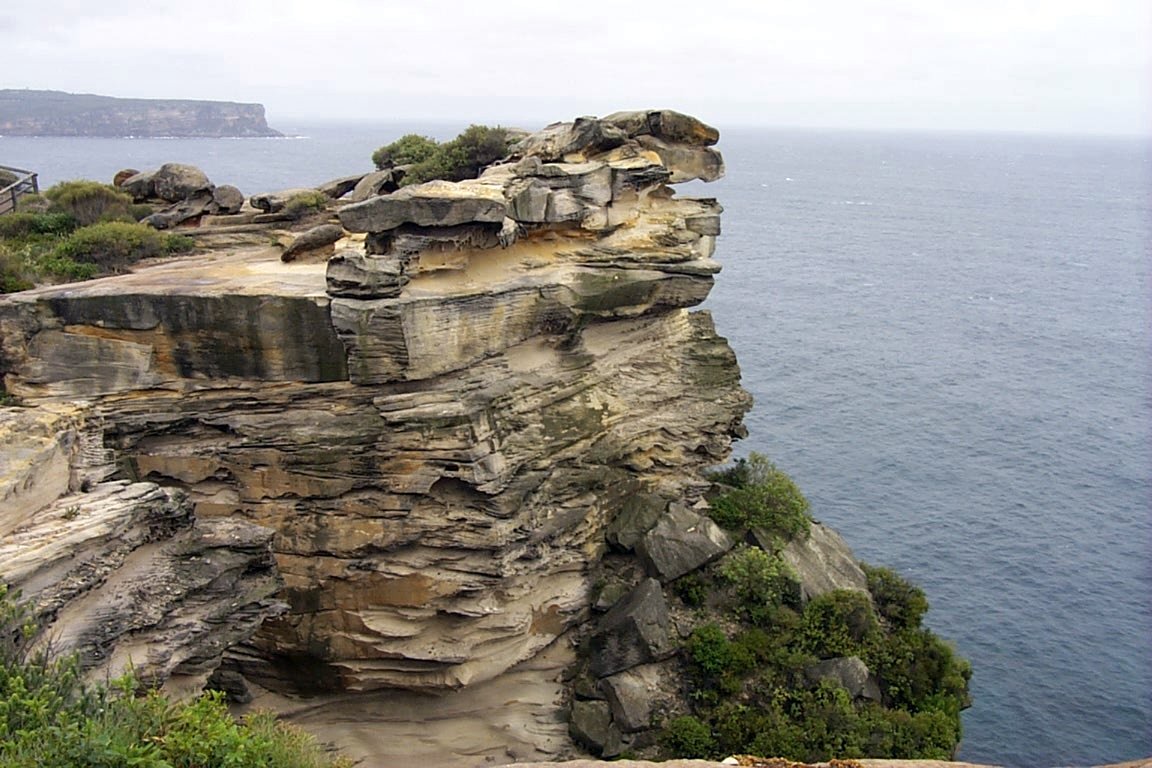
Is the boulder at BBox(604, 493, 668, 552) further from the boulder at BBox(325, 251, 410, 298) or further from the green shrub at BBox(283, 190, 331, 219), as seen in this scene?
the green shrub at BBox(283, 190, 331, 219)

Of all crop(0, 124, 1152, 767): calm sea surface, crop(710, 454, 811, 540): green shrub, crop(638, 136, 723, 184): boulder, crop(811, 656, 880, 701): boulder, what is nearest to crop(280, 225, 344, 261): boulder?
crop(638, 136, 723, 184): boulder

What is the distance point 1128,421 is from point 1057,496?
16468 millimetres

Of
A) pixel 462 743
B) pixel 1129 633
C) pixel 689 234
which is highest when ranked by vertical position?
pixel 689 234

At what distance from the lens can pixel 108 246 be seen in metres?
31.9

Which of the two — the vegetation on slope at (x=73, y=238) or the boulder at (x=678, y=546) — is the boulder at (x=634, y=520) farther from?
the vegetation on slope at (x=73, y=238)

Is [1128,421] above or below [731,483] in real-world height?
below

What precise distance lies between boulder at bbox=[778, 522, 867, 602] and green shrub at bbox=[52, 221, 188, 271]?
24480 millimetres

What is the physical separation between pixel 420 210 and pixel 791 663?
18.6 meters

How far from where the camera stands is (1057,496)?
192 ft

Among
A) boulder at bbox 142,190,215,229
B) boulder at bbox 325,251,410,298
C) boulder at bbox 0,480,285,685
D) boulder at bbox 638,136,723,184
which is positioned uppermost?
boulder at bbox 638,136,723,184

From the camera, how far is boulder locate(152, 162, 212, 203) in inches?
1608

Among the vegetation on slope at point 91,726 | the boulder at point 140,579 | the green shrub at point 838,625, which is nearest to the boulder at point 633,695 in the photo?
→ the green shrub at point 838,625

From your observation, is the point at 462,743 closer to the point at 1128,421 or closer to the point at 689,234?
the point at 689,234

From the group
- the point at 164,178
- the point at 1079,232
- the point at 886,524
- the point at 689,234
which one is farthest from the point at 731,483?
the point at 1079,232
